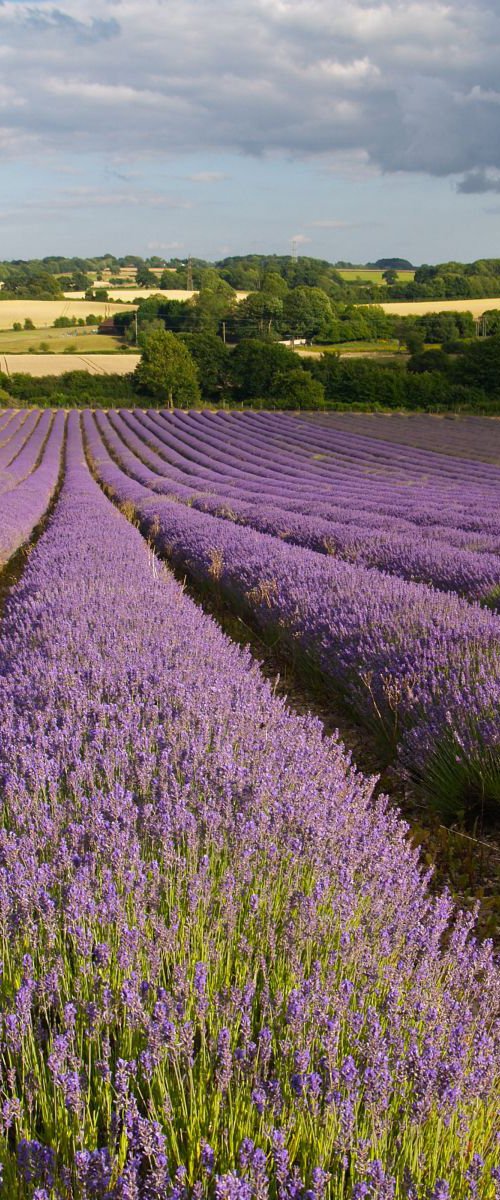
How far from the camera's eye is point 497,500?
14195mm

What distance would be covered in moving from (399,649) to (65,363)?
59271 mm

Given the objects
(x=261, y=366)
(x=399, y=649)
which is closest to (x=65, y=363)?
(x=261, y=366)

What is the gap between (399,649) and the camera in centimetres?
432

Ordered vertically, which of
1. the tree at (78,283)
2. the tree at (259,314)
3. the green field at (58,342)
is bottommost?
the green field at (58,342)

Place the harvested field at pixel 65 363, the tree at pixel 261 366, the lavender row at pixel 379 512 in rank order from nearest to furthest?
1. the lavender row at pixel 379 512
2. the tree at pixel 261 366
3. the harvested field at pixel 65 363

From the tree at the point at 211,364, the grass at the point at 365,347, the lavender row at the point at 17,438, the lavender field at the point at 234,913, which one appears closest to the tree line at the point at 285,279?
the grass at the point at 365,347

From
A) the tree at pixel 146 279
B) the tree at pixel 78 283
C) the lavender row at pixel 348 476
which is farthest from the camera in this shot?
the tree at pixel 146 279

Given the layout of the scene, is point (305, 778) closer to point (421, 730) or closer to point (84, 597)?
point (421, 730)

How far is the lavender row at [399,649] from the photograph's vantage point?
135 inches

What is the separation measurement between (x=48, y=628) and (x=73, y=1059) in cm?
307

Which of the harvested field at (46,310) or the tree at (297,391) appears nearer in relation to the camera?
the tree at (297,391)

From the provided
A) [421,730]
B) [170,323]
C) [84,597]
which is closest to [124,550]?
[84,597]

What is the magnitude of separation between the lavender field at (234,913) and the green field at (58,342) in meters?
66.4

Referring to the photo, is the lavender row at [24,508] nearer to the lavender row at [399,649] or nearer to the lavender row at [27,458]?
the lavender row at [27,458]
